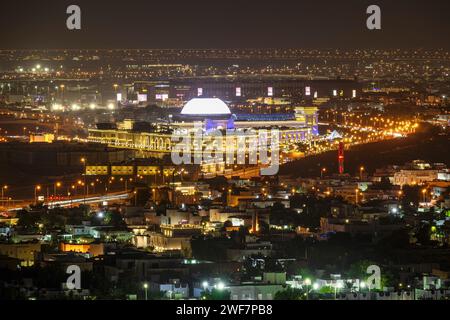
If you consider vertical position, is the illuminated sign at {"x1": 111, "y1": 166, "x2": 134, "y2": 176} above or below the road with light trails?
below

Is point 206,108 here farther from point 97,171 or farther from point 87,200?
point 87,200

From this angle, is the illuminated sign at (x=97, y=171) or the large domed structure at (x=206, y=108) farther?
the large domed structure at (x=206, y=108)

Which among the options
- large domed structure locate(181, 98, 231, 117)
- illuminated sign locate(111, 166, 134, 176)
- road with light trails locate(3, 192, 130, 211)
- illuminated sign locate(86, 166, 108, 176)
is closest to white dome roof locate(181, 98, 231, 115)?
large domed structure locate(181, 98, 231, 117)

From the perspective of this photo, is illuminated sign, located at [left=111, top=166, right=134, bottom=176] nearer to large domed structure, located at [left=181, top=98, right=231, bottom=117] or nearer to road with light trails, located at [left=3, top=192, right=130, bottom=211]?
road with light trails, located at [left=3, top=192, right=130, bottom=211]

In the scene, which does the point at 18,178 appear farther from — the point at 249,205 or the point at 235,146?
the point at 249,205

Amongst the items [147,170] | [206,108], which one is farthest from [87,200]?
[206,108]

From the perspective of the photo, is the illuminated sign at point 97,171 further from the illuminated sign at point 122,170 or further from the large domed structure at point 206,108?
the large domed structure at point 206,108

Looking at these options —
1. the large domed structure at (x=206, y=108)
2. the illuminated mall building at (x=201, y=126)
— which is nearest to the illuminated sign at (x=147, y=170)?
the illuminated mall building at (x=201, y=126)

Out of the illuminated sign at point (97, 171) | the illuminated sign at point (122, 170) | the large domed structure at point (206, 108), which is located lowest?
the large domed structure at point (206, 108)
